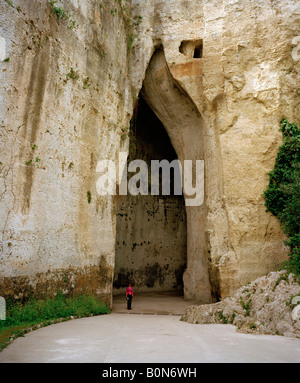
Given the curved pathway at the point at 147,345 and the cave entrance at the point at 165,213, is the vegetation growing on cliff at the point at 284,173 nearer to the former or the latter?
the cave entrance at the point at 165,213

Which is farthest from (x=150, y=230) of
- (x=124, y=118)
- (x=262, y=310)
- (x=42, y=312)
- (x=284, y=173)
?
(x=262, y=310)

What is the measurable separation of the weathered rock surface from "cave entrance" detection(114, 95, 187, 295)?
9.48 m

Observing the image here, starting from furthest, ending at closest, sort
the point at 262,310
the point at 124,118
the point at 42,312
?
1. the point at 124,118
2. the point at 42,312
3. the point at 262,310

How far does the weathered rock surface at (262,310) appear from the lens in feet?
24.0

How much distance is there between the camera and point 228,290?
12.4m

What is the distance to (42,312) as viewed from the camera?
346 inches

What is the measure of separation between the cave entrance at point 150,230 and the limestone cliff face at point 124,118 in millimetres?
3911

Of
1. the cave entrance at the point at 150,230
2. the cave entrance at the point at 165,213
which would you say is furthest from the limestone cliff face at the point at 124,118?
the cave entrance at the point at 150,230

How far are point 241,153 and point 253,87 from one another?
2709 mm

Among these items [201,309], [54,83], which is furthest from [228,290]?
[54,83]

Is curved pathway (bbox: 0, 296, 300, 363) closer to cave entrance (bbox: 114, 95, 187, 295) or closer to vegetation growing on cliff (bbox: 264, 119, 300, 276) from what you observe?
vegetation growing on cliff (bbox: 264, 119, 300, 276)

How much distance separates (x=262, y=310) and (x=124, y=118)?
893cm

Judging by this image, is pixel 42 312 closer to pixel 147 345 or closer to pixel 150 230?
pixel 147 345

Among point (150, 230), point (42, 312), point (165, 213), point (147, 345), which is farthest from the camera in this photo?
point (165, 213)
